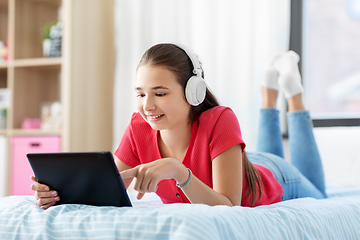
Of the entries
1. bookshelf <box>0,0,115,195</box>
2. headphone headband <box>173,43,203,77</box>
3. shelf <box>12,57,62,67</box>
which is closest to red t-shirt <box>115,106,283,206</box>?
headphone headband <box>173,43,203,77</box>

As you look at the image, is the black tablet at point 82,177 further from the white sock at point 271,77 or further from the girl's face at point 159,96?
the white sock at point 271,77

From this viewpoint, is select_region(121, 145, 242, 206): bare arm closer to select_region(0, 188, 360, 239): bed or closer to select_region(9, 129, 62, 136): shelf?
select_region(0, 188, 360, 239): bed

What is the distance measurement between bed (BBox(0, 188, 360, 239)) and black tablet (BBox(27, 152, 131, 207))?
4cm

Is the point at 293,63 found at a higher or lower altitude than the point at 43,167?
higher

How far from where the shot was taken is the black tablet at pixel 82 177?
2.32ft

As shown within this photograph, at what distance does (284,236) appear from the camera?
0.75 meters

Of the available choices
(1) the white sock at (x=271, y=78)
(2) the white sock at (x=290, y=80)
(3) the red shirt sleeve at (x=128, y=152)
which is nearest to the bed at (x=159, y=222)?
(3) the red shirt sleeve at (x=128, y=152)

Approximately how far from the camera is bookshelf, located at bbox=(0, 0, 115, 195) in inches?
90.9

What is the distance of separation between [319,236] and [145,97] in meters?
0.53

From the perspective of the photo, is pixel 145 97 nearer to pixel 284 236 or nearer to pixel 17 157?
pixel 284 236

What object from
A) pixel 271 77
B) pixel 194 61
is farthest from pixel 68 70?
pixel 194 61

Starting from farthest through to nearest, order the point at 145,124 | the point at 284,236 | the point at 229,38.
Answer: the point at 229,38, the point at 145,124, the point at 284,236

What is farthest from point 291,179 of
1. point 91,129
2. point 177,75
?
point 91,129

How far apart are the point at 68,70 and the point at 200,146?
1.49 m
